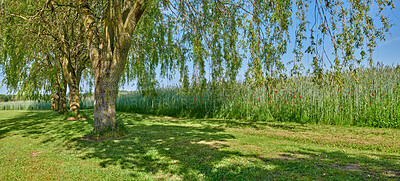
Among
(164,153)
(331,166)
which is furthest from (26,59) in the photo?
(331,166)

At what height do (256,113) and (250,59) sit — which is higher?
(250,59)

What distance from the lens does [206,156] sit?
16.1 feet

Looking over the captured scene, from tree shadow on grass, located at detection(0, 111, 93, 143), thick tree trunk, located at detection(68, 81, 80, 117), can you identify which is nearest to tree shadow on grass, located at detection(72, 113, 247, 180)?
tree shadow on grass, located at detection(0, 111, 93, 143)

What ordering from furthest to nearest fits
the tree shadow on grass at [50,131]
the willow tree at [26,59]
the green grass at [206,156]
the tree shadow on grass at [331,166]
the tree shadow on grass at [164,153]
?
1. the willow tree at [26,59]
2. the tree shadow on grass at [50,131]
3. the tree shadow on grass at [164,153]
4. the green grass at [206,156]
5. the tree shadow on grass at [331,166]

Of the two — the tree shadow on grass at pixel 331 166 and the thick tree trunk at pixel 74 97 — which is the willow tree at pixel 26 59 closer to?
the thick tree trunk at pixel 74 97

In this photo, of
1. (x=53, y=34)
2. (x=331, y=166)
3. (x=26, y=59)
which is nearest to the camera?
(x=331, y=166)

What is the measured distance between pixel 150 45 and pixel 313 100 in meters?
6.07

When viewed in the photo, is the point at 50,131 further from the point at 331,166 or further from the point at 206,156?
the point at 331,166

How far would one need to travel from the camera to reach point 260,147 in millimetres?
5621

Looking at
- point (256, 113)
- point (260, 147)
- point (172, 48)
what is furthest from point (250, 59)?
point (256, 113)

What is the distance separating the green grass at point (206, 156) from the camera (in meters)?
4.11

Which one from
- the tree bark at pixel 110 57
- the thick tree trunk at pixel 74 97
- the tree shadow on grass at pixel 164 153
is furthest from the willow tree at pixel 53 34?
the tree shadow on grass at pixel 164 153

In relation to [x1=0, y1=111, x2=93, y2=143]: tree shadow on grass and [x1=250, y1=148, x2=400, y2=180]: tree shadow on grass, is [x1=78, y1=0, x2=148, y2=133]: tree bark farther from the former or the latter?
[x1=250, y1=148, x2=400, y2=180]: tree shadow on grass

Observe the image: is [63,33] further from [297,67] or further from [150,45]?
[297,67]
